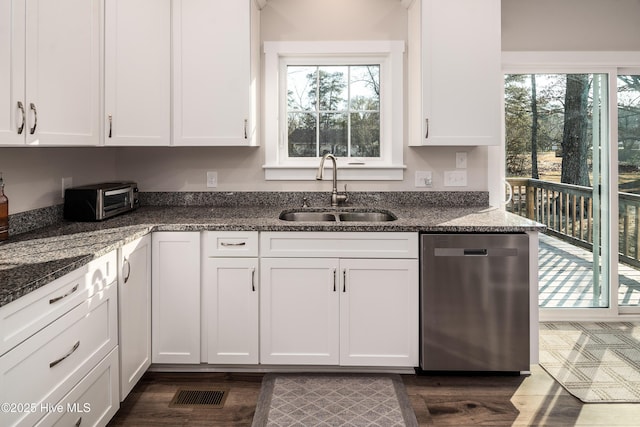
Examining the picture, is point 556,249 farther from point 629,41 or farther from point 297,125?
point 297,125

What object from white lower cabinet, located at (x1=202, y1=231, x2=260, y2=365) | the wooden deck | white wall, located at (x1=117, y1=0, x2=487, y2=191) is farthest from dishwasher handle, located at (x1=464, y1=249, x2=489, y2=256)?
the wooden deck

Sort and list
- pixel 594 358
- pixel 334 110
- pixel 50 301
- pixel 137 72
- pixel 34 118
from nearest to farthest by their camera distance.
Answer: pixel 50 301 < pixel 34 118 < pixel 137 72 < pixel 594 358 < pixel 334 110

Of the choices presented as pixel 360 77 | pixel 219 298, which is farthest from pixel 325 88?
pixel 219 298

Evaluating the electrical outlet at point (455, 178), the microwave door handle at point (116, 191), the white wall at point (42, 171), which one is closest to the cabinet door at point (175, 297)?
the microwave door handle at point (116, 191)

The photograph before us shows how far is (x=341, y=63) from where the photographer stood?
339cm

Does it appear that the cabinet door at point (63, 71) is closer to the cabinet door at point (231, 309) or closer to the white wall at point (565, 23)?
the cabinet door at point (231, 309)

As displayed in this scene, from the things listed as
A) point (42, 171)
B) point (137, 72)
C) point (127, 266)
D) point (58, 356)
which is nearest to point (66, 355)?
point (58, 356)

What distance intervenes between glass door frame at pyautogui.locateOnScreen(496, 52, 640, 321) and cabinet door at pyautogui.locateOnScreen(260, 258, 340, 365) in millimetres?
1480

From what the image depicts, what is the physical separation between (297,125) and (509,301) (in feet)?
5.84

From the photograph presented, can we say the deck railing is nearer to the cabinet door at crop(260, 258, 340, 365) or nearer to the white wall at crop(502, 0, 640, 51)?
the white wall at crop(502, 0, 640, 51)

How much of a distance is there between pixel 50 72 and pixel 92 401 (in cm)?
135

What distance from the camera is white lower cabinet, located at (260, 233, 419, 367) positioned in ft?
8.60

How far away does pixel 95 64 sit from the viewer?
2.50 m

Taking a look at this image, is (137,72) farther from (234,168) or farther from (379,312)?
(379,312)
